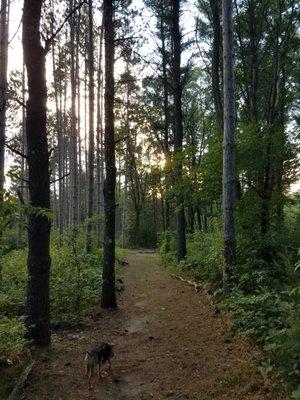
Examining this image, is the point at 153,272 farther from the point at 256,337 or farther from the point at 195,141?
the point at 195,141

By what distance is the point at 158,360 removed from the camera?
6.50m

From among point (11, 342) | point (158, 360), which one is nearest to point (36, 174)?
point (11, 342)

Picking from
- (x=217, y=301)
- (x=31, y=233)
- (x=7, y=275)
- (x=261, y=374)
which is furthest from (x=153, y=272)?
(x=261, y=374)

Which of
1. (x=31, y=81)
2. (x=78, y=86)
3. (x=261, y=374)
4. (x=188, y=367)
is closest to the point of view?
(x=261, y=374)

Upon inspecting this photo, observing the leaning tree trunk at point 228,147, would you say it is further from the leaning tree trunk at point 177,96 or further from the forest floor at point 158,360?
the leaning tree trunk at point 177,96

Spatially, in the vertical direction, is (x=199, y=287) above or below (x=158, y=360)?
above

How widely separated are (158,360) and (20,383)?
6.89 feet

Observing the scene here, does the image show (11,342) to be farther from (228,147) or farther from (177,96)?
(177,96)

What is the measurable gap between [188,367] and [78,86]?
63.7 feet

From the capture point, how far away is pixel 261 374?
16.8 ft

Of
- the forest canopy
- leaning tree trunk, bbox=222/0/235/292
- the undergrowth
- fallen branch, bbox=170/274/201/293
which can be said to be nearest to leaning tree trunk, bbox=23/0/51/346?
the forest canopy

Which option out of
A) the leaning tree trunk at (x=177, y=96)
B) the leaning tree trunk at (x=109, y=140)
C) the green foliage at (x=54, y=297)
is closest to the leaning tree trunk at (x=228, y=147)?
the leaning tree trunk at (x=109, y=140)

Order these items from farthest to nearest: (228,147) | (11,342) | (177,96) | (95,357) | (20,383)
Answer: (177,96) → (228,147) → (11,342) → (95,357) → (20,383)

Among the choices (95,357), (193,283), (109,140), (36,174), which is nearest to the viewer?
(95,357)
